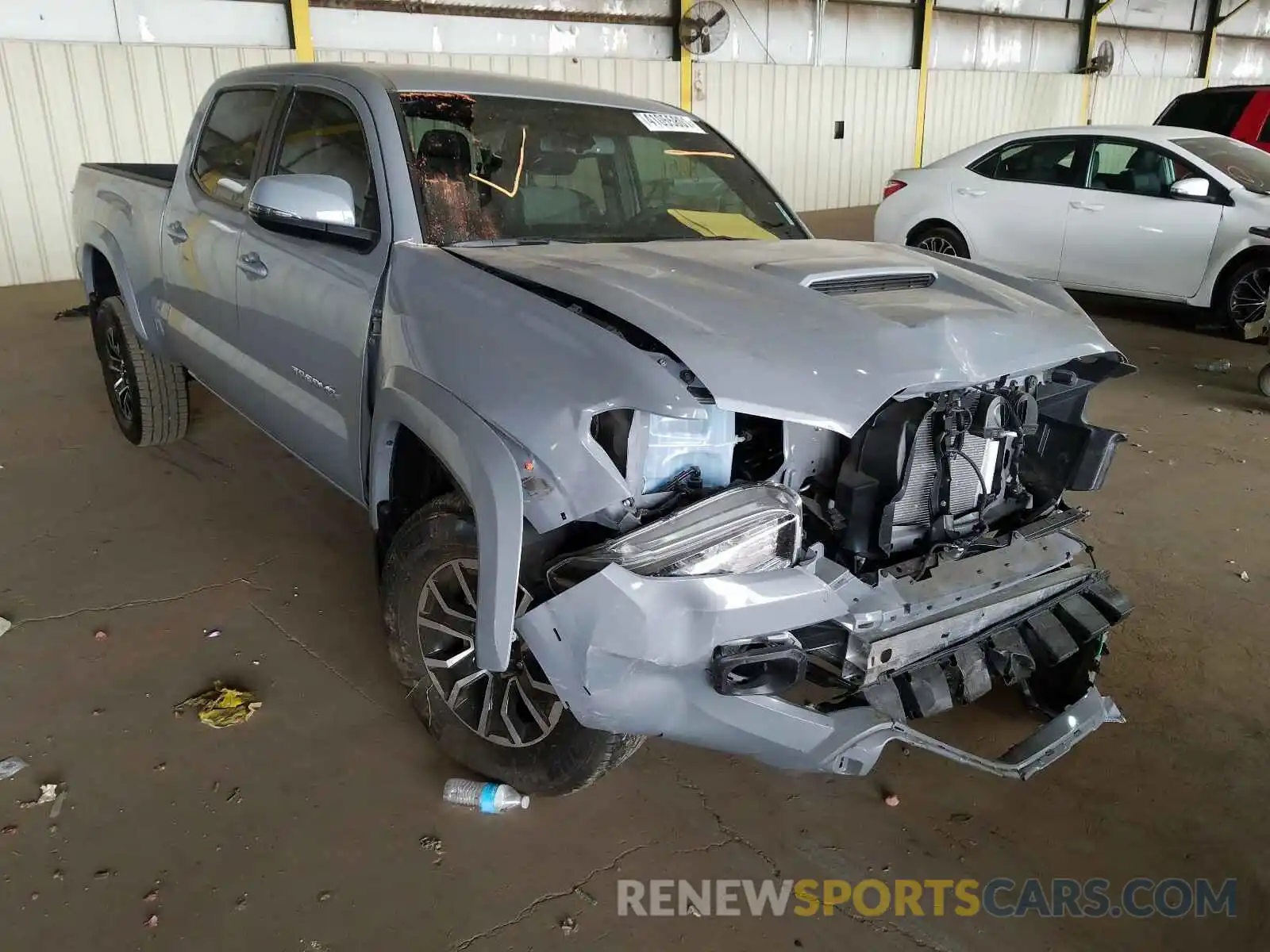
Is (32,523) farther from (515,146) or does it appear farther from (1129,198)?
(1129,198)

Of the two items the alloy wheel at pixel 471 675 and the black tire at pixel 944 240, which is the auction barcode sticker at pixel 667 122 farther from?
the black tire at pixel 944 240

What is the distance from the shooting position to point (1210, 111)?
8.83 m

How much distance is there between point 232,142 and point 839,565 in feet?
9.32

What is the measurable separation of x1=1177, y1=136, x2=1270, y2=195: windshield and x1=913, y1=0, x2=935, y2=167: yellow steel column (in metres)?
8.26

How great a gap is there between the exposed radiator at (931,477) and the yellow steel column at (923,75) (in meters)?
14.2

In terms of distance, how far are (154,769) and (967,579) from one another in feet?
6.81

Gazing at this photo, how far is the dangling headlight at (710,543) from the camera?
5.88 feet

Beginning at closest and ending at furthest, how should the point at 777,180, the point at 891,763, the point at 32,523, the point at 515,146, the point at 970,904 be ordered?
the point at 970,904 → the point at 891,763 → the point at 515,146 → the point at 32,523 → the point at 777,180

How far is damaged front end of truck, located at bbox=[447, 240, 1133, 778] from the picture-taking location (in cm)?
180

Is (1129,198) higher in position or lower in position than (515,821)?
higher

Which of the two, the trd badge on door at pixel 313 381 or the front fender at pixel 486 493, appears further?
the trd badge on door at pixel 313 381

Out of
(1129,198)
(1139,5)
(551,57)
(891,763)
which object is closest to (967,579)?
(891,763)

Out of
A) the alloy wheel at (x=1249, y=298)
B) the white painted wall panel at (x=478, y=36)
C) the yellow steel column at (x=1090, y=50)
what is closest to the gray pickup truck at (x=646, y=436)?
the alloy wheel at (x=1249, y=298)

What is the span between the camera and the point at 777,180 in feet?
43.5
